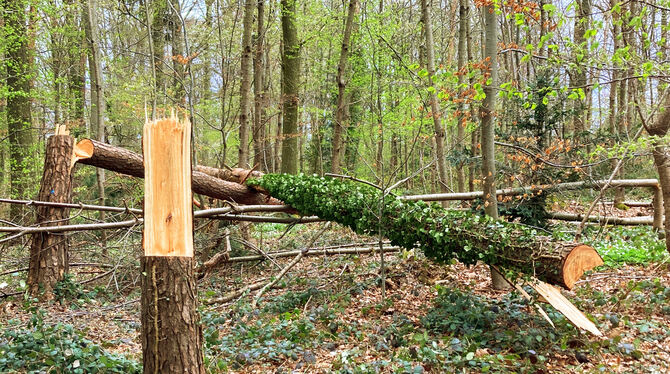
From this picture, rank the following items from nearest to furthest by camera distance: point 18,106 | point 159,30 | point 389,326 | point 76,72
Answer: point 389,326, point 18,106, point 159,30, point 76,72

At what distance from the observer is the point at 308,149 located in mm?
19594

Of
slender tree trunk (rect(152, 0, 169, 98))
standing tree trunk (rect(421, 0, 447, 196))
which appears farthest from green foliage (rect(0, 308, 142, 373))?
slender tree trunk (rect(152, 0, 169, 98))

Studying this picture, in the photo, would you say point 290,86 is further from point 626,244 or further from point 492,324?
point 492,324

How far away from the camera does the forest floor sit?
366 centimetres

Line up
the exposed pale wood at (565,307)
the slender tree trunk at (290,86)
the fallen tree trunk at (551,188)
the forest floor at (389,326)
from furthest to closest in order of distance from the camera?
1. the slender tree trunk at (290,86)
2. the fallen tree trunk at (551,188)
3. the exposed pale wood at (565,307)
4. the forest floor at (389,326)

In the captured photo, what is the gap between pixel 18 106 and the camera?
11453 mm

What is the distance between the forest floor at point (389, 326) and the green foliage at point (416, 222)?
66 cm

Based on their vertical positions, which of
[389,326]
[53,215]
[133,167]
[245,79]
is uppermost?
[245,79]

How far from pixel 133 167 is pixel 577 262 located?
255 inches

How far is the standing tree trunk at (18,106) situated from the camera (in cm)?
1094

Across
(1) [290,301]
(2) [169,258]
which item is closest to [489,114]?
(1) [290,301]

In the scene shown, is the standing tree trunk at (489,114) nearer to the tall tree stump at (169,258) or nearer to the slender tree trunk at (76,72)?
the tall tree stump at (169,258)

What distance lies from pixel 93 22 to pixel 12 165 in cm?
481

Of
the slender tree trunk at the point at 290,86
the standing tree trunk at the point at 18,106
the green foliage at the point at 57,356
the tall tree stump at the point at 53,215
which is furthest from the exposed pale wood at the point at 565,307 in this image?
the standing tree trunk at the point at 18,106
